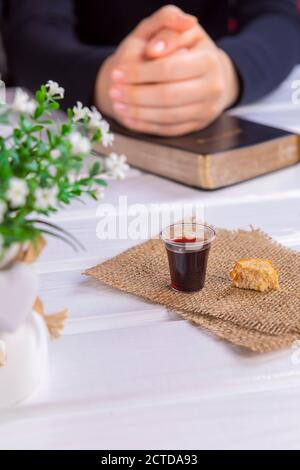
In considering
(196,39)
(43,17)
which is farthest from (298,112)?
(43,17)

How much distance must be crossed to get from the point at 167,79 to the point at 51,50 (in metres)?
0.43

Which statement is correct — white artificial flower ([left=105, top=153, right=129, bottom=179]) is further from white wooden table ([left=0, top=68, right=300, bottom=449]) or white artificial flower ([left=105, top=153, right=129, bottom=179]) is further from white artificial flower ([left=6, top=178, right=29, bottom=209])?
white wooden table ([left=0, top=68, right=300, bottom=449])

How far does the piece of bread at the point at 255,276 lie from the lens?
2.56ft

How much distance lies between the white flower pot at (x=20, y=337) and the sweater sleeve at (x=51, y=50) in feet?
2.83

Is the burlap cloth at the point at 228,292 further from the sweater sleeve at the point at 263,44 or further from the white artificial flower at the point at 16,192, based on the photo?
the sweater sleeve at the point at 263,44

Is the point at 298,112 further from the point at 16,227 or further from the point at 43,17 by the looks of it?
the point at 16,227

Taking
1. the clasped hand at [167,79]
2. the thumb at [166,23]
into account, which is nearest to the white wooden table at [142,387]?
the clasped hand at [167,79]

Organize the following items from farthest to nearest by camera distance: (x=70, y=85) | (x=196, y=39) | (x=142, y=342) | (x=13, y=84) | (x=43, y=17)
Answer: (x=13, y=84) < (x=43, y=17) < (x=70, y=85) < (x=196, y=39) < (x=142, y=342)

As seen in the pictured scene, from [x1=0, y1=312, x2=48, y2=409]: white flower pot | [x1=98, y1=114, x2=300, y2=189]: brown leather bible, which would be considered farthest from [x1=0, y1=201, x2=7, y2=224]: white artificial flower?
[x1=98, y1=114, x2=300, y2=189]: brown leather bible

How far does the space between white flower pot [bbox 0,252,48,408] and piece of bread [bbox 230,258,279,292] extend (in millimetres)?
244

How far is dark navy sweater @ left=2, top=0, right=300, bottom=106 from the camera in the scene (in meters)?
1.48

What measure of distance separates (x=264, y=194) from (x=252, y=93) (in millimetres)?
444

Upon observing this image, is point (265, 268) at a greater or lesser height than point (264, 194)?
greater

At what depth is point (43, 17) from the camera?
172 centimetres
